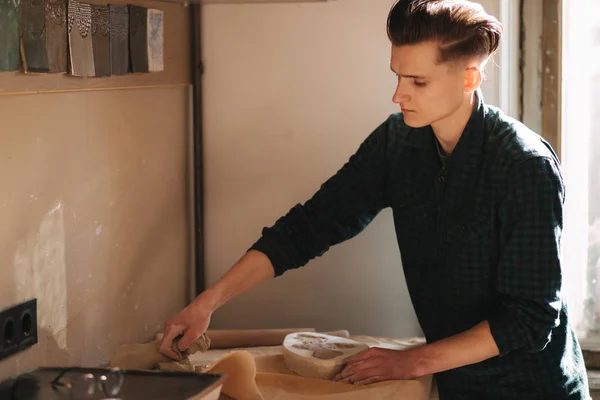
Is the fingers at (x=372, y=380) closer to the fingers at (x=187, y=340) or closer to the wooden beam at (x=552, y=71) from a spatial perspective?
the fingers at (x=187, y=340)

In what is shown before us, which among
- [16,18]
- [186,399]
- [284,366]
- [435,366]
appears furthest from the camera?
[284,366]

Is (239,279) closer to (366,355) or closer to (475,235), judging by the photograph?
(366,355)

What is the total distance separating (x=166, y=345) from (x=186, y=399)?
0.38 metres

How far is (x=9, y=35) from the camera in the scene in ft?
4.15

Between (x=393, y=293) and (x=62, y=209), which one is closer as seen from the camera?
(x=62, y=209)

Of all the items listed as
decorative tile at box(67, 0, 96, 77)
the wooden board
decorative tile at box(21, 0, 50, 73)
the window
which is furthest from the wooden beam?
decorative tile at box(21, 0, 50, 73)

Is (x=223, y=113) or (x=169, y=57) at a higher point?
(x=169, y=57)

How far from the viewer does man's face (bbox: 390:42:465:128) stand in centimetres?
152

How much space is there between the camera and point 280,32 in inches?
82.1

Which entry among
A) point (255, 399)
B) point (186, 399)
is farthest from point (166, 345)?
point (186, 399)

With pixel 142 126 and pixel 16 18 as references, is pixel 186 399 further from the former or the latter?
pixel 142 126

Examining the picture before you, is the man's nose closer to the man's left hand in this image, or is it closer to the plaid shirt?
the plaid shirt

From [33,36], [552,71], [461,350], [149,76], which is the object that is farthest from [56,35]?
[552,71]

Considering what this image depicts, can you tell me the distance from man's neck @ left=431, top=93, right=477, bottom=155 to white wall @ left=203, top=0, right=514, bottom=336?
42 cm
